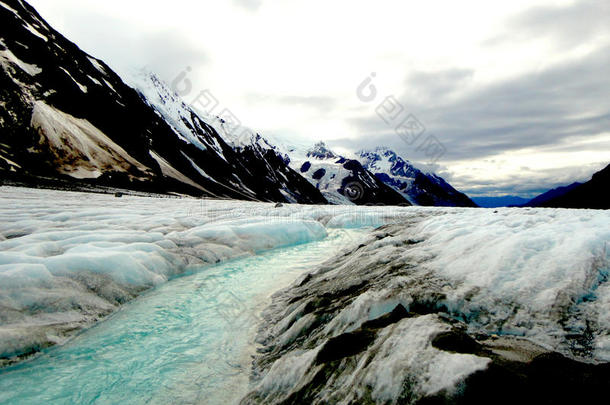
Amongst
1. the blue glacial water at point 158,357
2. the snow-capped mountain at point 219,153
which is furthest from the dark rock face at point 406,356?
the snow-capped mountain at point 219,153

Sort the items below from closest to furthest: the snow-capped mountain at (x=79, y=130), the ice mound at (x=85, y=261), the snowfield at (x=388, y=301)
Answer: the snowfield at (x=388, y=301)
the ice mound at (x=85, y=261)
the snow-capped mountain at (x=79, y=130)

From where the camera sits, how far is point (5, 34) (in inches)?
3684

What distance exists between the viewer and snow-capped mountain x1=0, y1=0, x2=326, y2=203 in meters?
76.2

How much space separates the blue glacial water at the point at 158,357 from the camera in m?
5.39

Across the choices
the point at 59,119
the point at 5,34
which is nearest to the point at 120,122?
the point at 59,119

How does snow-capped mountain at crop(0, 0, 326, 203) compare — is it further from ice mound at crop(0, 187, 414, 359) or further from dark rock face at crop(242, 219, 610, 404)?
dark rock face at crop(242, 219, 610, 404)

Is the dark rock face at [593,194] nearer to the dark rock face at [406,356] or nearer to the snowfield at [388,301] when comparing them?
the snowfield at [388,301]

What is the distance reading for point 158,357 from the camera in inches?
258

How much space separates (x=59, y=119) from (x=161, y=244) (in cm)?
10231

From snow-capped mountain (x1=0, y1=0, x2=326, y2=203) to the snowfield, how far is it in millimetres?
70183

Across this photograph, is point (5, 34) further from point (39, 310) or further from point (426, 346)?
point (426, 346)

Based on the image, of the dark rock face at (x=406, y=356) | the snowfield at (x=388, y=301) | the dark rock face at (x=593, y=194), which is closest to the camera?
the dark rock face at (x=406, y=356)

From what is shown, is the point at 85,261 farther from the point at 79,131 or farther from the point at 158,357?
the point at 79,131

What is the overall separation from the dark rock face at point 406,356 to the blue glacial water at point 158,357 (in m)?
0.74
